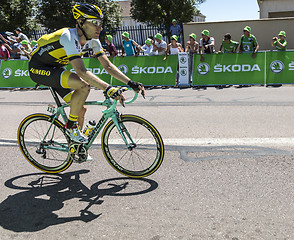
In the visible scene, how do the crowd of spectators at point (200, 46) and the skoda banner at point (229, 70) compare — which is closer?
the skoda banner at point (229, 70)

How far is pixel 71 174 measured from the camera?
4.46 meters

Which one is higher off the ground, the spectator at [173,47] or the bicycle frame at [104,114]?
the spectator at [173,47]

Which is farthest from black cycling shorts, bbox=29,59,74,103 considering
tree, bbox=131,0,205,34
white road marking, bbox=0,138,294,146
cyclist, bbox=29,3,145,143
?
tree, bbox=131,0,205,34

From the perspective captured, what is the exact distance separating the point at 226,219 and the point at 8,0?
1327 inches

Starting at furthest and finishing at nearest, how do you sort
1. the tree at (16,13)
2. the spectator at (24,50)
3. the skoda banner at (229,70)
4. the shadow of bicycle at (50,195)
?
the tree at (16,13) → the spectator at (24,50) → the skoda banner at (229,70) → the shadow of bicycle at (50,195)

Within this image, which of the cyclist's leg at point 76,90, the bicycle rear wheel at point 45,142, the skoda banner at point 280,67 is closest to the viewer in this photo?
the cyclist's leg at point 76,90

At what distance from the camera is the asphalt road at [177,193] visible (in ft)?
10.2

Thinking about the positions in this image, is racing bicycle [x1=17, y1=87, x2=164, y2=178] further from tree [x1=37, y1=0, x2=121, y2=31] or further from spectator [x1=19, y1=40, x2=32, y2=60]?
tree [x1=37, y1=0, x2=121, y2=31]

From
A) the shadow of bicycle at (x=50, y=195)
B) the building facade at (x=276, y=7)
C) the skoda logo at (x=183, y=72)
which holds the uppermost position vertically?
the building facade at (x=276, y=7)

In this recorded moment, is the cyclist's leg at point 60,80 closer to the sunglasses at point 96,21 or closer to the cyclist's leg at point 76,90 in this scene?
the cyclist's leg at point 76,90

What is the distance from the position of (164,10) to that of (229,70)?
91.5 ft

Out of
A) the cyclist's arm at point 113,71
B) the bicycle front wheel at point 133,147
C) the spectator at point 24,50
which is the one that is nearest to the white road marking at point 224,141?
the bicycle front wheel at point 133,147

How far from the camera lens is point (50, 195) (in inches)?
154

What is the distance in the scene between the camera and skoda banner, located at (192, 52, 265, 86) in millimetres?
11305
